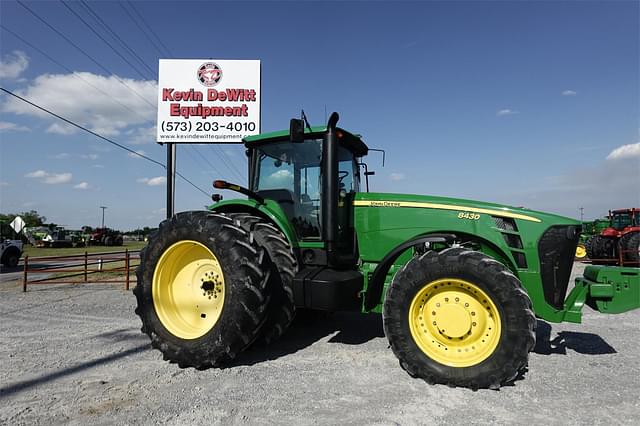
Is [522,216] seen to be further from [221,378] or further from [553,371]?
[221,378]

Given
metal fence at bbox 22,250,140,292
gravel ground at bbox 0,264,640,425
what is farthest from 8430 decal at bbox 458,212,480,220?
metal fence at bbox 22,250,140,292

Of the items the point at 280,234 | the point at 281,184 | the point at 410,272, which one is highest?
the point at 281,184

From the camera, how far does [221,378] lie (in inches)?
138

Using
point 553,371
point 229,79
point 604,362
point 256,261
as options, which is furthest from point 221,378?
point 229,79

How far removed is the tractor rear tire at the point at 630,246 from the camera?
12.8 metres

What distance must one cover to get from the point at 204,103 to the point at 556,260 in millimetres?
9819

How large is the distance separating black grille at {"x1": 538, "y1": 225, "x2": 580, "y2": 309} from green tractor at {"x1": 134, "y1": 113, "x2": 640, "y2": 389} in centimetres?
1

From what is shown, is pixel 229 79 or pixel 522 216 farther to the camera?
pixel 229 79

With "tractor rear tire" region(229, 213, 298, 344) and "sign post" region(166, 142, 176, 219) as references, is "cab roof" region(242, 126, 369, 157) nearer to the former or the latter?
"tractor rear tire" region(229, 213, 298, 344)

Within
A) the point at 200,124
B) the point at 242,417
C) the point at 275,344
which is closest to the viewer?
the point at 242,417

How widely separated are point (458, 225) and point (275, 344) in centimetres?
241

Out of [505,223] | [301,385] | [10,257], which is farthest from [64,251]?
[505,223]

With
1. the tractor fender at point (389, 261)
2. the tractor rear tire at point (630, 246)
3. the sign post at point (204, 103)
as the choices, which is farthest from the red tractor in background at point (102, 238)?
the tractor fender at point (389, 261)

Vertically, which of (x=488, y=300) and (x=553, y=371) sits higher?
(x=488, y=300)
